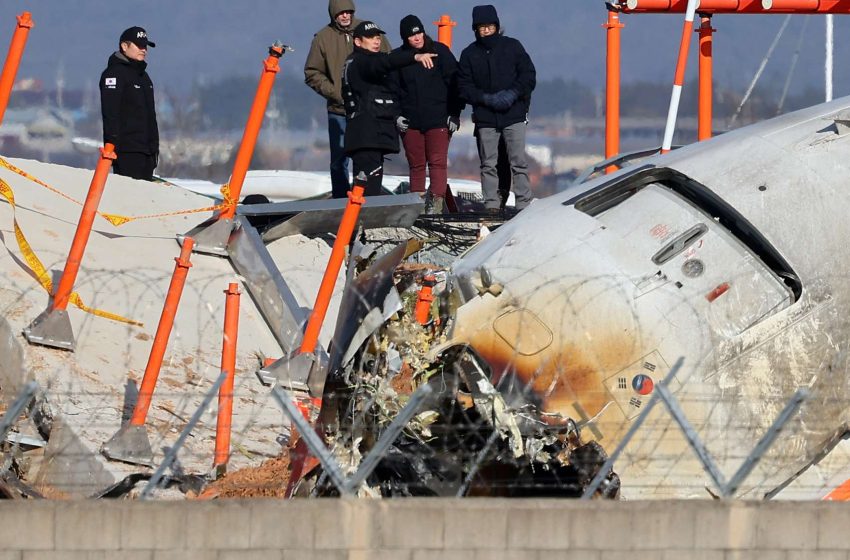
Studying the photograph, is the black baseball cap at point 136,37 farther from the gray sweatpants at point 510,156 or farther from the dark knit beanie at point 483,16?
the gray sweatpants at point 510,156

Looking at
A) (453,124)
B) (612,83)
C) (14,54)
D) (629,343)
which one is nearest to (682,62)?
(612,83)

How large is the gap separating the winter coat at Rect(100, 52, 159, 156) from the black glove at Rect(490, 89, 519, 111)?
336 centimetres

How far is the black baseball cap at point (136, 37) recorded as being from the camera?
15.3m

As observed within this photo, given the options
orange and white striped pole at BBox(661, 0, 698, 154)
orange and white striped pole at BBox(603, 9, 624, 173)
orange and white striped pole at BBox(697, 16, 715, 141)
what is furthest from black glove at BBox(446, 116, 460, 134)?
orange and white striped pole at BBox(697, 16, 715, 141)

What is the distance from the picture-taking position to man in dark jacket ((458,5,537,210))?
49.2 ft

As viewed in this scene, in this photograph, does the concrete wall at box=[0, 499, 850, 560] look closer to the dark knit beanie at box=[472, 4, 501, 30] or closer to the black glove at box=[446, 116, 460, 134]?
the black glove at box=[446, 116, 460, 134]

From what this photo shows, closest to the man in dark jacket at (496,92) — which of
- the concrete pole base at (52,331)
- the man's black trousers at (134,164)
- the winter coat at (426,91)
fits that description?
the winter coat at (426,91)

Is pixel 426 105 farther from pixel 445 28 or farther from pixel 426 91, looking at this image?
pixel 445 28

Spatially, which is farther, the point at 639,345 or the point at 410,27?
the point at 410,27

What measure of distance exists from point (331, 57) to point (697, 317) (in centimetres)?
712

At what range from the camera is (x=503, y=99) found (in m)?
15.0

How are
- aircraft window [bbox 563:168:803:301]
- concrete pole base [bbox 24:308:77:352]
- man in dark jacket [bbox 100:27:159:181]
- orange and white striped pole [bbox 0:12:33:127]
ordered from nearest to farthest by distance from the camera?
aircraft window [bbox 563:168:803:301]
concrete pole base [bbox 24:308:77:352]
orange and white striped pole [bbox 0:12:33:127]
man in dark jacket [bbox 100:27:159:181]

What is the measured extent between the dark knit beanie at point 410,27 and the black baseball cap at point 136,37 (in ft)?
8.27

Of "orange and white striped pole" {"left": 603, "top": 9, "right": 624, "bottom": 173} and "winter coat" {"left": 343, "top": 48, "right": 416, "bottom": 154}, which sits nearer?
"winter coat" {"left": 343, "top": 48, "right": 416, "bottom": 154}
